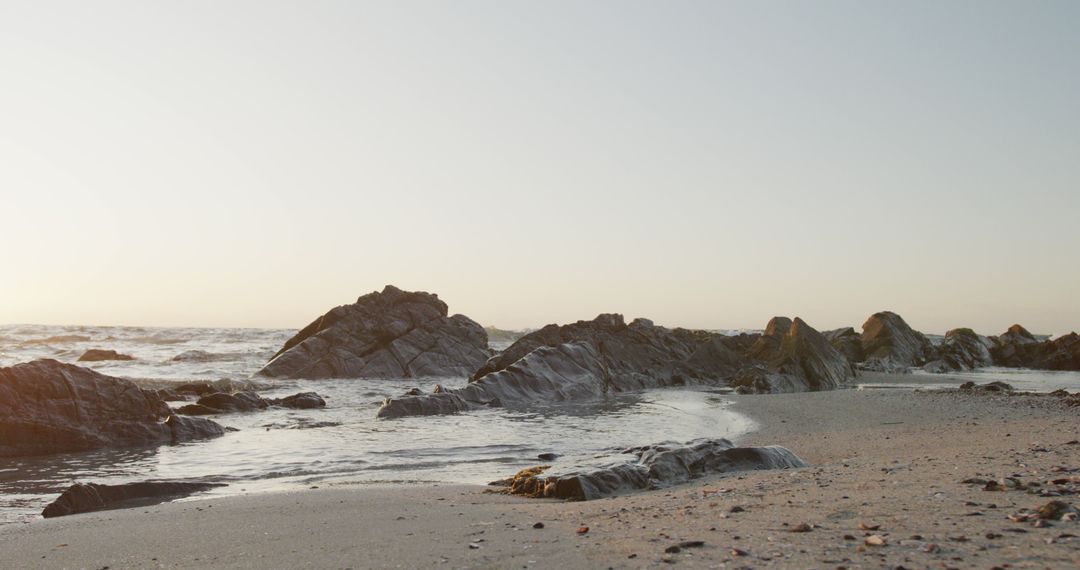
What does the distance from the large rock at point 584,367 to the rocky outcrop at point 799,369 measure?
268 cm

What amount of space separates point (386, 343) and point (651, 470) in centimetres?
3227

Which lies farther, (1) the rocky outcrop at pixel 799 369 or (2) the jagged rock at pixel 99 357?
(2) the jagged rock at pixel 99 357

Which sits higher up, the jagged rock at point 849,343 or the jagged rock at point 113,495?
the jagged rock at point 849,343

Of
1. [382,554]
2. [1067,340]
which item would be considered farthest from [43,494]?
[1067,340]

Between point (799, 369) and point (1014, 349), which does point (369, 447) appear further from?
point (1014, 349)

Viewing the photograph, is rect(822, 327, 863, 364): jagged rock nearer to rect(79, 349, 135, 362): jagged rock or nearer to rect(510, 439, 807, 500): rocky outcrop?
rect(510, 439, 807, 500): rocky outcrop

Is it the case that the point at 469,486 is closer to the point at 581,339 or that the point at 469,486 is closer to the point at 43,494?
the point at 43,494

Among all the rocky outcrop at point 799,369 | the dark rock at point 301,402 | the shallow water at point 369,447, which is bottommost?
the shallow water at point 369,447

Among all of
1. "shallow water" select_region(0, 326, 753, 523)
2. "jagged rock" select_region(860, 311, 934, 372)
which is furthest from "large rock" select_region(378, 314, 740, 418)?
"jagged rock" select_region(860, 311, 934, 372)

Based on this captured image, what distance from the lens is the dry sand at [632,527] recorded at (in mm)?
5527

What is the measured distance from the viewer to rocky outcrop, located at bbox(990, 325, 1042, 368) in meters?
44.1

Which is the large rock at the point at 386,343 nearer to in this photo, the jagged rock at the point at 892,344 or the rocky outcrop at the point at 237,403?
the rocky outcrop at the point at 237,403

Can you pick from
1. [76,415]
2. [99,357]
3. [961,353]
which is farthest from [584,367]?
[99,357]

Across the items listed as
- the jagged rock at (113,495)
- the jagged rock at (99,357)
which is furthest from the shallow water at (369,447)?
the jagged rock at (99,357)
